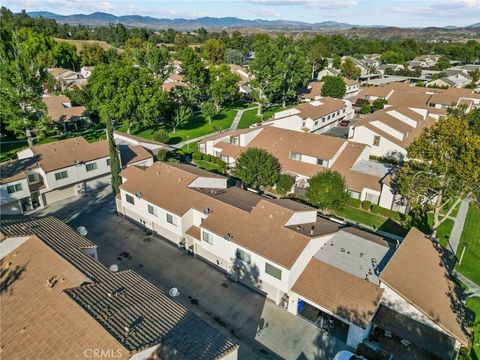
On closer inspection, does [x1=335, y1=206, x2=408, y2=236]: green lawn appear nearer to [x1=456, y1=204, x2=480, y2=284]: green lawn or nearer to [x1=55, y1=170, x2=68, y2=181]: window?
[x1=456, y1=204, x2=480, y2=284]: green lawn

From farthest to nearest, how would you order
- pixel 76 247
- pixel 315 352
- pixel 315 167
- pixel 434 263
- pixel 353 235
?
pixel 315 167, pixel 353 235, pixel 434 263, pixel 76 247, pixel 315 352

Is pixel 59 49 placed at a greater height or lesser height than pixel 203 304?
greater

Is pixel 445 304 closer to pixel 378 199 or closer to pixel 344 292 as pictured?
pixel 344 292

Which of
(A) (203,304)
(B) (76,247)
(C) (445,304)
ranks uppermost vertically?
(B) (76,247)

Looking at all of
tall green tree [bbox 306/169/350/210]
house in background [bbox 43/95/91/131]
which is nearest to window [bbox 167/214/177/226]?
tall green tree [bbox 306/169/350/210]

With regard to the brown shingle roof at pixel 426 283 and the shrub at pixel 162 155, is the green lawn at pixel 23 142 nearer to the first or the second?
the shrub at pixel 162 155

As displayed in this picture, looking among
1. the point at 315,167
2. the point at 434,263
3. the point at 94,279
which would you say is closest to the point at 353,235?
the point at 434,263

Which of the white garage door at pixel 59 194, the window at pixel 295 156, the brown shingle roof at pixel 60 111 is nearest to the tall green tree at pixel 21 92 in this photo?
the brown shingle roof at pixel 60 111

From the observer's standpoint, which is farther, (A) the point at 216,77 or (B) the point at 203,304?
(A) the point at 216,77

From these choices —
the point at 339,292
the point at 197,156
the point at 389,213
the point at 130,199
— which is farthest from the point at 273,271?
the point at 197,156
